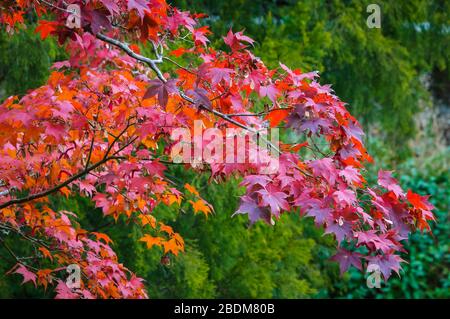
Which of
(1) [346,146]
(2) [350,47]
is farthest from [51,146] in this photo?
(2) [350,47]

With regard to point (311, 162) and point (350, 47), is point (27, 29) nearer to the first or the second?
point (350, 47)

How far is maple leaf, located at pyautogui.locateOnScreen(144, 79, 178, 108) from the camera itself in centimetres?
234

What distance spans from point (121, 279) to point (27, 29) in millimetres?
2180

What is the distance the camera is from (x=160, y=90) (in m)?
2.36

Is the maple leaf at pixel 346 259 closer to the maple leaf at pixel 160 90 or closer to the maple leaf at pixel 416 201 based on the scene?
the maple leaf at pixel 416 201

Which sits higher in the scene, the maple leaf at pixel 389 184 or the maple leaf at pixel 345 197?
the maple leaf at pixel 389 184

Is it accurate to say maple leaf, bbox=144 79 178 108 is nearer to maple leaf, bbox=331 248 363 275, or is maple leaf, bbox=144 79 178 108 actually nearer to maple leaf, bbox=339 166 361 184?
maple leaf, bbox=339 166 361 184

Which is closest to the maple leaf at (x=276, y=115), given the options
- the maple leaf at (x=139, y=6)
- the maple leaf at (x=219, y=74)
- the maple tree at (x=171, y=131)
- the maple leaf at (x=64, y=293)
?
the maple tree at (x=171, y=131)

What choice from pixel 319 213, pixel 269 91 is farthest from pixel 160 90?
pixel 319 213

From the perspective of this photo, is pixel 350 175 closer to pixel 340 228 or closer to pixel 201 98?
pixel 340 228

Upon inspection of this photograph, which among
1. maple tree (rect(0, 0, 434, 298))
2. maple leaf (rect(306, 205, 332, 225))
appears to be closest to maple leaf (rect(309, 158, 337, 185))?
maple tree (rect(0, 0, 434, 298))

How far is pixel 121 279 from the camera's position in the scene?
3449mm

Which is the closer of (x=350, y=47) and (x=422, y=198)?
(x=422, y=198)

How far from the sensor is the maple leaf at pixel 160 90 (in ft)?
7.66
